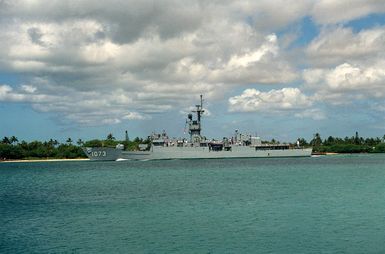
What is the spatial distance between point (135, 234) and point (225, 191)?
27.2 meters

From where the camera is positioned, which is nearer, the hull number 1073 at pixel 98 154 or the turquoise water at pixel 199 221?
the turquoise water at pixel 199 221

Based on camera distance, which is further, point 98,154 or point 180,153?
point 98,154

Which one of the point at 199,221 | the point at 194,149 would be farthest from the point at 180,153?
the point at 199,221

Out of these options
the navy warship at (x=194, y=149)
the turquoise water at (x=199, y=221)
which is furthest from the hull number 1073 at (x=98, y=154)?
the turquoise water at (x=199, y=221)

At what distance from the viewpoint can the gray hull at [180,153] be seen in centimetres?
15588

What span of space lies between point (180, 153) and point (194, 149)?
5.04 meters

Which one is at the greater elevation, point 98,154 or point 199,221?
point 98,154

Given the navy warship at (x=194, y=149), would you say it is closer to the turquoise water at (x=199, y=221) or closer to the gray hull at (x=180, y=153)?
the gray hull at (x=180, y=153)

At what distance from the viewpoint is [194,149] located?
15838cm

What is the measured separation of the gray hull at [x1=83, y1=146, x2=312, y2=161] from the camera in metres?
156

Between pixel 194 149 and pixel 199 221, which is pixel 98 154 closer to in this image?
pixel 194 149

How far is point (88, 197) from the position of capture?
55.9m

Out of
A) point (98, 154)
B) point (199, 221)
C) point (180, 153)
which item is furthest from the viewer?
point (98, 154)

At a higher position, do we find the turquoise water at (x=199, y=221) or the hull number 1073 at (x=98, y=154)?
the hull number 1073 at (x=98, y=154)
